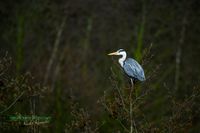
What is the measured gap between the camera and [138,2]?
24844 mm

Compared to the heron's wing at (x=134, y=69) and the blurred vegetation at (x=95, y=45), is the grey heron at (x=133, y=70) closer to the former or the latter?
the heron's wing at (x=134, y=69)

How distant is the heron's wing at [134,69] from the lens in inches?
453

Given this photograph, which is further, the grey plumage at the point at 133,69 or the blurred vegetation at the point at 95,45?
the blurred vegetation at the point at 95,45

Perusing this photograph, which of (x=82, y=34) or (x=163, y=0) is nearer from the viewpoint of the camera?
(x=163, y=0)

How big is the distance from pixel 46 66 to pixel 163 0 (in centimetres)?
519

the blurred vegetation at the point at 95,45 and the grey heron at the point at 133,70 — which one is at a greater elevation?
the blurred vegetation at the point at 95,45

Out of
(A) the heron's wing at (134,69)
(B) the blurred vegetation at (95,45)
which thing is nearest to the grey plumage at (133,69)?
(A) the heron's wing at (134,69)

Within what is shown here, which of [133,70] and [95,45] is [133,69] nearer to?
[133,70]

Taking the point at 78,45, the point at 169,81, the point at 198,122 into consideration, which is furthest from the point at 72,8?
the point at 198,122

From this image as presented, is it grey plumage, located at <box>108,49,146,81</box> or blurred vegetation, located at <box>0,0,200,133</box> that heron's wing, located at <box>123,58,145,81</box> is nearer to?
grey plumage, located at <box>108,49,146,81</box>

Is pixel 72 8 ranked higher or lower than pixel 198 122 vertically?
higher

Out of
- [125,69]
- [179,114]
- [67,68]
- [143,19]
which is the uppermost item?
[143,19]

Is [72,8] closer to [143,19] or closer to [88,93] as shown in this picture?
[143,19]

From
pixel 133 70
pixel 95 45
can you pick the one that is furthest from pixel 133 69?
pixel 95 45
